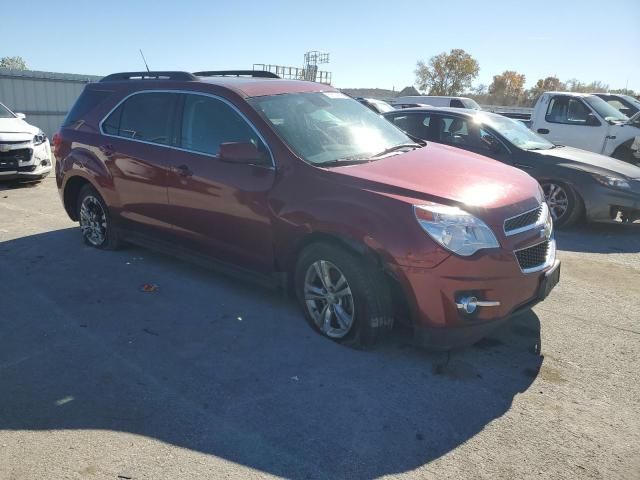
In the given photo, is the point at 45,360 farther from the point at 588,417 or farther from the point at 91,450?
the point at 588,417

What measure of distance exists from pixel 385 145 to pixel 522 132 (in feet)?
14.8

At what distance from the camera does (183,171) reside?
4762 mm

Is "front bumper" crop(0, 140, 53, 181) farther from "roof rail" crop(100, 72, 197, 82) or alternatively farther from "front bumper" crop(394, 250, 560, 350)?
"front bumper" crop(394, 250, 560, 350)

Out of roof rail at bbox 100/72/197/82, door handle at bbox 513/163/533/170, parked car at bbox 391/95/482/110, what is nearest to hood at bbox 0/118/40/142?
roof rail at bbox 100/72/197/82

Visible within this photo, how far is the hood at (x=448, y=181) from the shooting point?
3551 millimetres

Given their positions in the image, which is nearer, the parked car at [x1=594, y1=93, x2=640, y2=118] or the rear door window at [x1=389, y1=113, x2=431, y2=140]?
the rear door window at [x1=389, y1=113, x2=431, y2=140]

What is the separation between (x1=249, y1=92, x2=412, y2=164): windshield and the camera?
420cm

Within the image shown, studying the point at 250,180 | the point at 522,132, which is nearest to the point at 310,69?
the point at 522,132

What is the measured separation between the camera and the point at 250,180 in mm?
4262

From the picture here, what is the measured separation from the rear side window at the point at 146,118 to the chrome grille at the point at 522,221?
3.13 metres

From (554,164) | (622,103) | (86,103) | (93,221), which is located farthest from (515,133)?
(622,103)

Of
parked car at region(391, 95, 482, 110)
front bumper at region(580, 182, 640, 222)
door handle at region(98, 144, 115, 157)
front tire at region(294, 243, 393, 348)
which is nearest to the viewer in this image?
front tire at region(294, 243, 393, 348)

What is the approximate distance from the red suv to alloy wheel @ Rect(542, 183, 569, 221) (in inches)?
135

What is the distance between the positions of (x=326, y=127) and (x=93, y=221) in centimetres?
331
